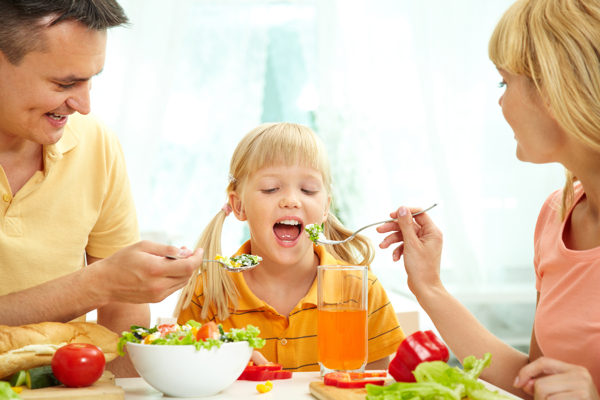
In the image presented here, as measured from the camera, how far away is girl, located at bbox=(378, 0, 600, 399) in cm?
119

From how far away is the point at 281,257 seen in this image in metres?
1.76

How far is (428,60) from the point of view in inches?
158

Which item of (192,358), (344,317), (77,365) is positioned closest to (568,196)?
(344,317)

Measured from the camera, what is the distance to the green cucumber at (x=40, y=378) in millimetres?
1014

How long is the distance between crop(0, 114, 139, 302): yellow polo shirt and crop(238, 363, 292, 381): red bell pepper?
775mm

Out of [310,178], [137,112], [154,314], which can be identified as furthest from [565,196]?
[137,112]

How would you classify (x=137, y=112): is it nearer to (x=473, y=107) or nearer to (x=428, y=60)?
(x=428, y=60)

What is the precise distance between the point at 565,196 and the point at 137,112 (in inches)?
121

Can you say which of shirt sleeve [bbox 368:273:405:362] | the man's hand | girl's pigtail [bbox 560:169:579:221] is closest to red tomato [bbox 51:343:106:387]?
the man's hand

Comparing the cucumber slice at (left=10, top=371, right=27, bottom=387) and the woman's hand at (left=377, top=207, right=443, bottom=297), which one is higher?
the woman's hand at (left=377, top=207, right=443, bottom=297)

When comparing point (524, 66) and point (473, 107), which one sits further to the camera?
point (473, 107)

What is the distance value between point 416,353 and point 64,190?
3.81 ft

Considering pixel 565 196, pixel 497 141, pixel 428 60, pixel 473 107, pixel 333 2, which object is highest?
pixel 333 2

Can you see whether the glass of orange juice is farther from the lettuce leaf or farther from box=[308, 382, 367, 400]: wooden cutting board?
the lettuce leaf
